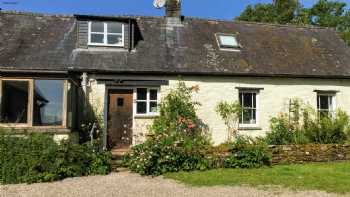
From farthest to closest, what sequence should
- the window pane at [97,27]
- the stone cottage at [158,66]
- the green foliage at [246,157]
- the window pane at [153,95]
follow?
the window pane at [97,27] < the window pane at [153,95] < the stone cottage at [158,66] < the green foliage at [246,157]

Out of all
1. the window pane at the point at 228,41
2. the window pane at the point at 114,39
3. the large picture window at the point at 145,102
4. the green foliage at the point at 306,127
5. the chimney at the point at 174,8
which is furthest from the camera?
the chimney at the point at 174,8

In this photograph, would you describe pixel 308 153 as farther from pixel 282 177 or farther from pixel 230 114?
pixel 230 114

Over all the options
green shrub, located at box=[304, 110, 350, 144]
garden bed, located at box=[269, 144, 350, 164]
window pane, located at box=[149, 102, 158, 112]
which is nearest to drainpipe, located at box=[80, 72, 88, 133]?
window pane, located at box=[149, 102, 158, 112]

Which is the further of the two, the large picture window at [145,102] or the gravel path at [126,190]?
the large picture window at [145,102]

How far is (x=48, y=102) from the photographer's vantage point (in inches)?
456

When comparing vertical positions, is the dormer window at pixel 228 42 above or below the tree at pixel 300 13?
below

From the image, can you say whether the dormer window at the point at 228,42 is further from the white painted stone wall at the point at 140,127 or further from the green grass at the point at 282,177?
the green grass at the point at 282,177

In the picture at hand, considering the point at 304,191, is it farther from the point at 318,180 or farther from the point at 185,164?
the point at 185,164

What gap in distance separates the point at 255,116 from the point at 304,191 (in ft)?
24.1

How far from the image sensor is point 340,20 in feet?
128

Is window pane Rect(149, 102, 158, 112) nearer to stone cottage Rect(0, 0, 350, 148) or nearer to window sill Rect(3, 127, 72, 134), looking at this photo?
stone cottage Rect(0, 0, 350, 148)

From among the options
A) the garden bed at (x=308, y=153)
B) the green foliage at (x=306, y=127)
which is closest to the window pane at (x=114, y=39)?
the green foliage at (x=306, y=127)

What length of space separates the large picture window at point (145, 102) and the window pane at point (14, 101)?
14.6ft

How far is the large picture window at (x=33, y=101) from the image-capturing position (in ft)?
37.1
